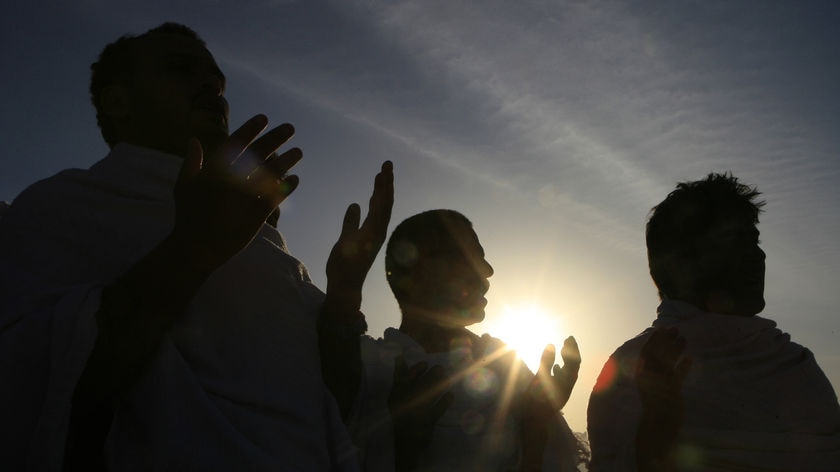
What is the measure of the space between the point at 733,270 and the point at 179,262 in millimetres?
3690

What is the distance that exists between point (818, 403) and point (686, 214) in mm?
1465

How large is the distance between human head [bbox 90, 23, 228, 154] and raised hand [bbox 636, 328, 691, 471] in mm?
2422

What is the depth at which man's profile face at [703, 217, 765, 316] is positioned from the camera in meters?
4.08

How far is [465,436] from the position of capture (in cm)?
349

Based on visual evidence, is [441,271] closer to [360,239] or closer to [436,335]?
[436,335]

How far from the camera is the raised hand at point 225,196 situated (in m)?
1.66

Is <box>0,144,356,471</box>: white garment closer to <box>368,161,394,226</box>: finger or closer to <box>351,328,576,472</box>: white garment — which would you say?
<box>368,161,394,226</box>: finger

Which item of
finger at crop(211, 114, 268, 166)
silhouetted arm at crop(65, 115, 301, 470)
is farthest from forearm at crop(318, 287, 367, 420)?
finger at crop(211, 114, 268, 166)

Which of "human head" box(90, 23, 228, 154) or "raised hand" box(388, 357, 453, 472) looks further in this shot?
"raised hand" box(388, 357, 453, 472)

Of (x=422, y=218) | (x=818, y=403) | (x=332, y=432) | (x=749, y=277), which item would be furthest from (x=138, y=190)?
(x=818, y=403)

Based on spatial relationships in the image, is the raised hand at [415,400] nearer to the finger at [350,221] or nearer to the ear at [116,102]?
the finger at [350,221]

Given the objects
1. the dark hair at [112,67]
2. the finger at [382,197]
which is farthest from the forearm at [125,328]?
the dark hair at [112,67]

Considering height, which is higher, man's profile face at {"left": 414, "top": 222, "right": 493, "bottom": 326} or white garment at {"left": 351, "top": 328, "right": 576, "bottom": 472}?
man's profile face at {"left": 414, "top": 222, "right": 493, "bottom": 326}

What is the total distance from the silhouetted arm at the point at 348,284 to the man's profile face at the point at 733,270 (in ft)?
9.04
